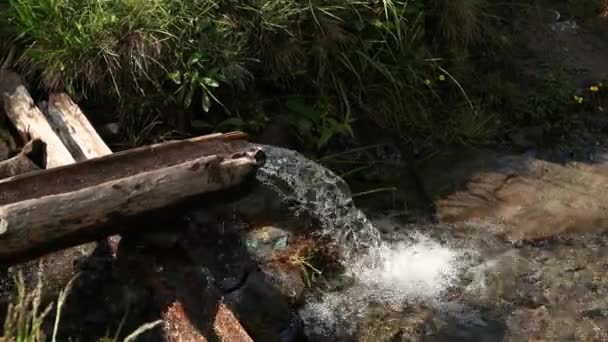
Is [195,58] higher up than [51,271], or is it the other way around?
[195,58]

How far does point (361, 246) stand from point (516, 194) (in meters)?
1.40

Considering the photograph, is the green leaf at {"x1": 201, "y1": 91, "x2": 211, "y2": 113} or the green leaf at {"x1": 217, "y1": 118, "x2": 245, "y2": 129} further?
the green leaf at {"x1": 217, "y1": 118, "x2": 245, "y2": 129}

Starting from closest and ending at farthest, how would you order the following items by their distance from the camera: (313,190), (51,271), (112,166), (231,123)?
(112,166), (51,271), (313,190), (231,123)

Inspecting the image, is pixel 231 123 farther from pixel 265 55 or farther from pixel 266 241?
pixel 266 241

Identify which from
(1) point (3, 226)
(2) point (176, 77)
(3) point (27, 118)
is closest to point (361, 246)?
(2) point (176, 77)

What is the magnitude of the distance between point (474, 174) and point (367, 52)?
124cm

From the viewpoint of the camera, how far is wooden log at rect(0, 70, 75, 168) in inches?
182

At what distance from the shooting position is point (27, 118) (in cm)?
501

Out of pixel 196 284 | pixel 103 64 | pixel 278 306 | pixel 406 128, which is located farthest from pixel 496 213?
pixel 103 64

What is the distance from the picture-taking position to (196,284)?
4.10 metres

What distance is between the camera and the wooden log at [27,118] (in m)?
4.62

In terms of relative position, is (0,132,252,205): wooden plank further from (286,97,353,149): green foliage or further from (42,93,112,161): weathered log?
(286,97,353,149): green foliage

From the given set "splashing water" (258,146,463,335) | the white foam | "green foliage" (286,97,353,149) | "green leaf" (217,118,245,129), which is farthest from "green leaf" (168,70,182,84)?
the white foam

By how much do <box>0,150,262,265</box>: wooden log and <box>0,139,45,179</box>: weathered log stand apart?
100cm
